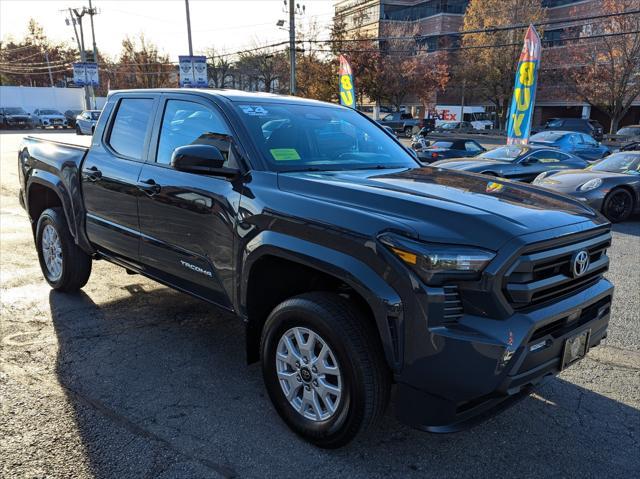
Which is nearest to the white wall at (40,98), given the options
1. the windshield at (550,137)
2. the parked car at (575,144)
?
the windshield at (550,137)

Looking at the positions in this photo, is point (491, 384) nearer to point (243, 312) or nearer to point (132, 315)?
point (243, 312)

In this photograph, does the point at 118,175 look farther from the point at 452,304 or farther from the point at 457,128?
the point at 457,128

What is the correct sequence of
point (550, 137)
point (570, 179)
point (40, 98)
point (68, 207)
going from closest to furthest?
point (68, 207) → point (570, 179) → point (550, 137) → point (40, 98)

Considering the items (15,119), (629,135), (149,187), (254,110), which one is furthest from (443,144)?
(15,119)

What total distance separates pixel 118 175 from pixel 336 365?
2.50 m

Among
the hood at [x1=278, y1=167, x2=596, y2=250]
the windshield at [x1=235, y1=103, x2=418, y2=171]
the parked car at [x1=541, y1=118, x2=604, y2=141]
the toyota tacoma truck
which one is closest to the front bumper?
the toyota tacoma truck

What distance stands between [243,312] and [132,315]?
2020 mm

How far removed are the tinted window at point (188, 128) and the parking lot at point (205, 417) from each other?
60.3 inches

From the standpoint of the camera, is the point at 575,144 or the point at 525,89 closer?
the point at 525,89

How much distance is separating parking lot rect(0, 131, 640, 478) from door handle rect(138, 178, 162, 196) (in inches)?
48.8

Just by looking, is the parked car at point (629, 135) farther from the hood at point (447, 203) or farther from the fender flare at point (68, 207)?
the fender flare at point (68, 207)

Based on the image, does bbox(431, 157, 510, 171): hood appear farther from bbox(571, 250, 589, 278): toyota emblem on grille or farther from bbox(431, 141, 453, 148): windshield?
bbox(571, 250, 589, 278): toyota emblem on grille

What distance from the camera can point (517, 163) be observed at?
1284 cm

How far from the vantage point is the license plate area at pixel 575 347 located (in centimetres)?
258
